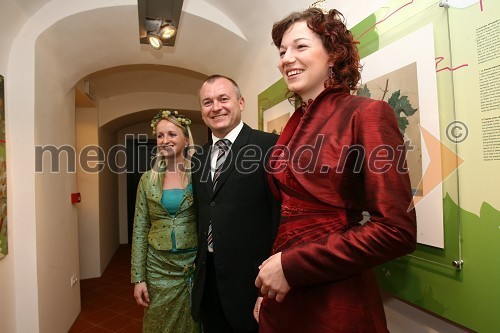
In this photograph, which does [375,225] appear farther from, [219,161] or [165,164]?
[165,164]

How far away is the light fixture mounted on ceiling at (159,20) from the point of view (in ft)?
7.09

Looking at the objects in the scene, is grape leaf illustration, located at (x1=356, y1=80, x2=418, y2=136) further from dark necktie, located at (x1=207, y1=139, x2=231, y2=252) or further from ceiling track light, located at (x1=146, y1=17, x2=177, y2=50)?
ceiling track light, located at (x1=146, y1=17, x2=177, y2=50)

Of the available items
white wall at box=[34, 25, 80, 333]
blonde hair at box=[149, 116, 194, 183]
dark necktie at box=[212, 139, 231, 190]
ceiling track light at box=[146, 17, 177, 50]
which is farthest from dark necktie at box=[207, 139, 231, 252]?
white wall at box=[34, 25, 80, 333]

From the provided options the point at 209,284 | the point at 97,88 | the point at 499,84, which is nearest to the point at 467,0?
the point at 499,84

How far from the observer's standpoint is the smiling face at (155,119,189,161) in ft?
6.00

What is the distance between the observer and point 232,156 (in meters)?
1.35

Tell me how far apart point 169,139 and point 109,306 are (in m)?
2.76

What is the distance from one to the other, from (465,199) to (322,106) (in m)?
0.45

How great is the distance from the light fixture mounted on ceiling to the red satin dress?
181 cm

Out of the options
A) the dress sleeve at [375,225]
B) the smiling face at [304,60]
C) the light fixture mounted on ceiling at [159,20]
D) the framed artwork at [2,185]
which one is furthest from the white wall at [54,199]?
the dress sleeve at [375,225]

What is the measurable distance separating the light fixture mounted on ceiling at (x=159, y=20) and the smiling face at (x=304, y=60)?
1.57 meters

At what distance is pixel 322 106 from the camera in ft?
2.66

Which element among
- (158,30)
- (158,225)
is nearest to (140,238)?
(158,225)

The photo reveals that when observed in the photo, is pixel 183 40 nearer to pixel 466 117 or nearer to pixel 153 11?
pixel 153 11
